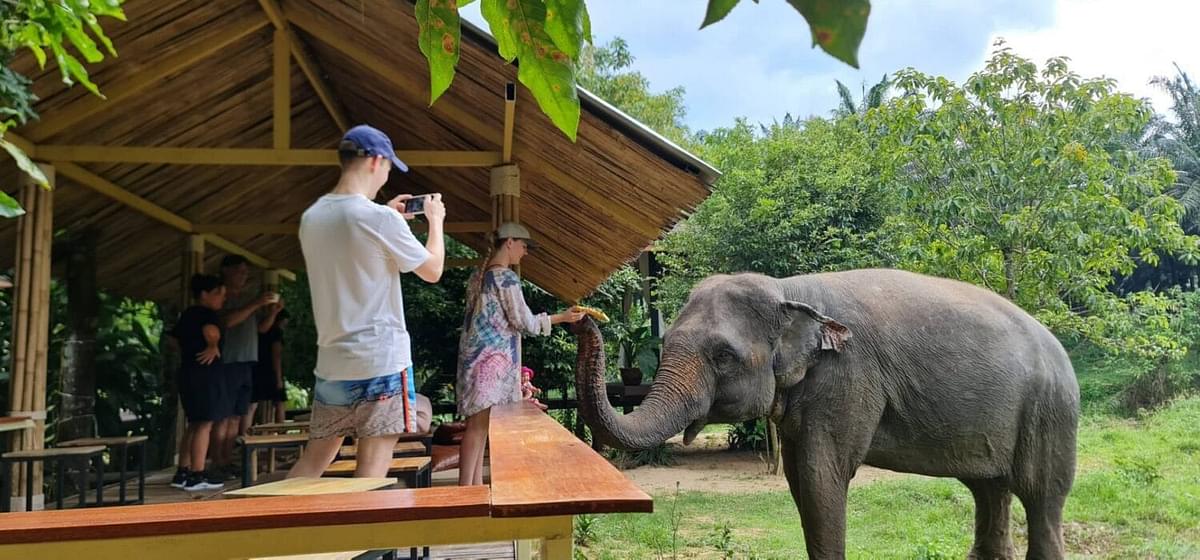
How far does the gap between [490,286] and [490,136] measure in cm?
211

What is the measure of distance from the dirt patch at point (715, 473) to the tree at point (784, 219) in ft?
7.35

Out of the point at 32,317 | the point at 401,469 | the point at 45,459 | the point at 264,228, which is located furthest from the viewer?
the point at 264,228

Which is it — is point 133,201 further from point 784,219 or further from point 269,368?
point 784,219

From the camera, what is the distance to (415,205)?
9.65 feet

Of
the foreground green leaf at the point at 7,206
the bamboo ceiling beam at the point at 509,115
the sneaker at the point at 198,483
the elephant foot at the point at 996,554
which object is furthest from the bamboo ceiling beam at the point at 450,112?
the foreground green leaf at the point at 7,206

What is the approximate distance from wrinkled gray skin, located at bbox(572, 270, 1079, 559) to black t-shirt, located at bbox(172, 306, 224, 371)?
3.23 m

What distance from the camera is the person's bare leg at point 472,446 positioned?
4.02 m

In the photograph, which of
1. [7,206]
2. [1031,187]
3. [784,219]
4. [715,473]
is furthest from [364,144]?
[784,219]

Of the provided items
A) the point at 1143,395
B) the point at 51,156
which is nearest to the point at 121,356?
the point at 51,156

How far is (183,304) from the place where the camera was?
26.8 ft

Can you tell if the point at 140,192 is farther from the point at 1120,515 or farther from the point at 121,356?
the point at 1120,515

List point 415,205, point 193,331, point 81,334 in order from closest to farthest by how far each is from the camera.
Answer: point 415,205, point 193,331, point 81,334

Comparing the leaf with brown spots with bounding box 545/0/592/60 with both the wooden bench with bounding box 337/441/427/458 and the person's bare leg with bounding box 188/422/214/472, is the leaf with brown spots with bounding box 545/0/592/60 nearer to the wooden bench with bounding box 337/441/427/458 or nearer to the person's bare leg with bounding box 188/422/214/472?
the wooden bench with bounding box 337/441/427/458

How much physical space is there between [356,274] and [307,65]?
4.24 metres
